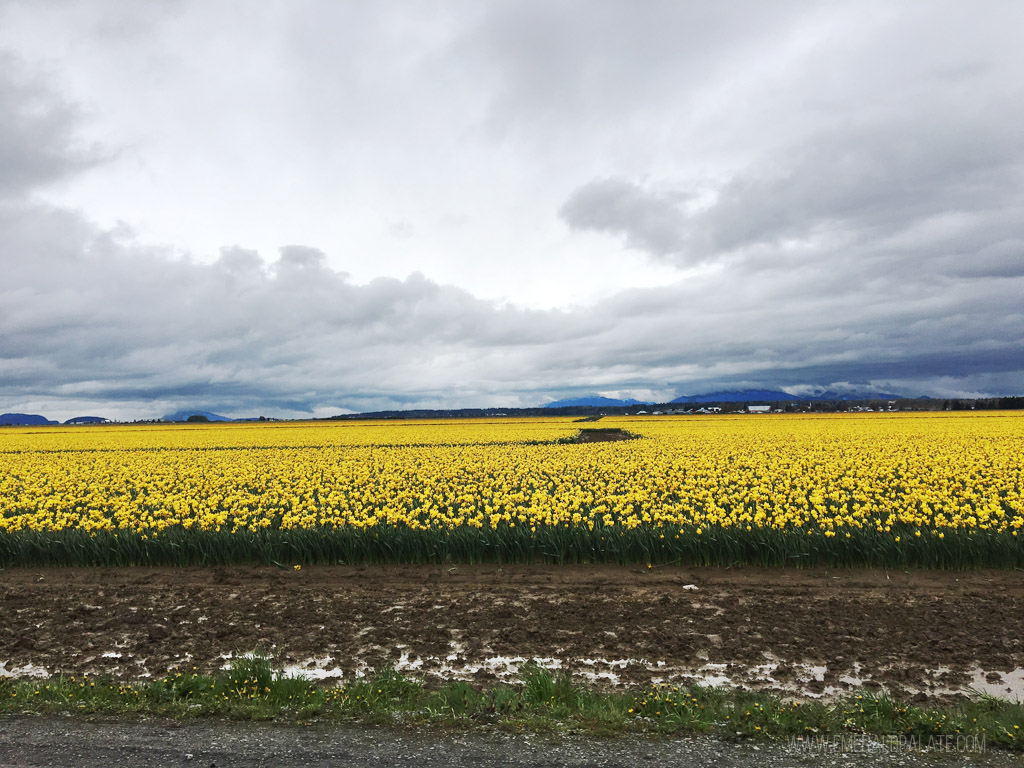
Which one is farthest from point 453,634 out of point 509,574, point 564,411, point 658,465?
point 564,411

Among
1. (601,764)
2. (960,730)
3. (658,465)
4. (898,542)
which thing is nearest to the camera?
(601,764)

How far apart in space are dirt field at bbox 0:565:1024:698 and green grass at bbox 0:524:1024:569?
374mm

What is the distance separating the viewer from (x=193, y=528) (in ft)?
42.5

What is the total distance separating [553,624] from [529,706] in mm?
2761

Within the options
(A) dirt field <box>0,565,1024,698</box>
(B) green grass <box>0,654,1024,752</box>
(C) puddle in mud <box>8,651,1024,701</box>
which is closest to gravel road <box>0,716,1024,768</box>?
(B) green grass <box>0,654,1024,752</box>

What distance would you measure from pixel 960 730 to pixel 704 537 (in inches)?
253

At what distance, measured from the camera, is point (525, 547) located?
38.6 feet

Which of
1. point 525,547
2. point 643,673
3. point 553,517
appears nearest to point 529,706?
point 643,673

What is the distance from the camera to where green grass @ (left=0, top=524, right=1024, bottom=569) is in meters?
10.9

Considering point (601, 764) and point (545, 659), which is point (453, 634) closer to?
point (545, 659)

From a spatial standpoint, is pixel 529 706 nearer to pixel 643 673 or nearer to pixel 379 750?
pixel 379 750

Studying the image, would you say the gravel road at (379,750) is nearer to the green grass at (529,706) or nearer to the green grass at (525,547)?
the green grass at (529,706)

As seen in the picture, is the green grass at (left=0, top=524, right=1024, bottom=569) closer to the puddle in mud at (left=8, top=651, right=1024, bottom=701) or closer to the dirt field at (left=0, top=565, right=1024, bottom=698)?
the dirt field at (left=0, top=565, right=1024, bottom=698)

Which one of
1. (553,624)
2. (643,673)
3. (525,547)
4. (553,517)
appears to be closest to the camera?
(643,673)
